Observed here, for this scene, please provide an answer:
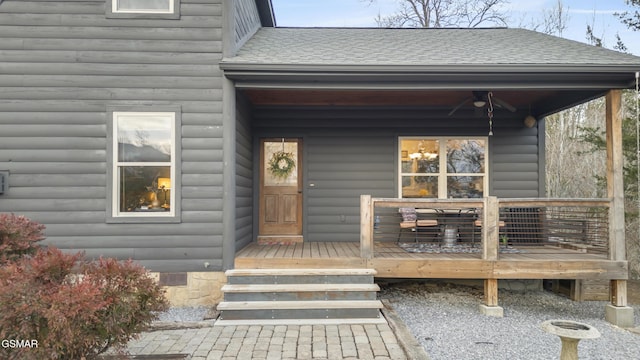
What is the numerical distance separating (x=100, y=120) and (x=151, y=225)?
4.94ft

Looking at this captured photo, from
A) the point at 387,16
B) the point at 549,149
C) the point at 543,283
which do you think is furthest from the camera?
the point at 387,16

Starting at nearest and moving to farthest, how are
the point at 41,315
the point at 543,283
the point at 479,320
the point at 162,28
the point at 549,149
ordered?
the point at 41,315 → the point at 479,320 → the point at 162,28 → the point at 543,283 → the point at 549,149

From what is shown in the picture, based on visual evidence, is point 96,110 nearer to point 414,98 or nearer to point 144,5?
point 144,5

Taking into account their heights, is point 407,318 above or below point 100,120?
below

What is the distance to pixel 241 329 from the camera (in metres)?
3.90

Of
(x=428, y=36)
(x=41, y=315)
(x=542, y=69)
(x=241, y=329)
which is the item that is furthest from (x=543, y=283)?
(x=41, y=315)

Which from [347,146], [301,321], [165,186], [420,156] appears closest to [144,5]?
[165,186]

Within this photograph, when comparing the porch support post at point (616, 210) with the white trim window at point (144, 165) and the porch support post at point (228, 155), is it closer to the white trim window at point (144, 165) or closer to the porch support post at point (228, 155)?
the porch support post at point (228, 155)

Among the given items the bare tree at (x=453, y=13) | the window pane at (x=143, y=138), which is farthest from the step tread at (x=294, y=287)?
the bare tree at (x=453, y=13)

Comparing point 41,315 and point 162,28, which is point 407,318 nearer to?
point 41,315

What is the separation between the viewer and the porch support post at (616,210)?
15.6ft

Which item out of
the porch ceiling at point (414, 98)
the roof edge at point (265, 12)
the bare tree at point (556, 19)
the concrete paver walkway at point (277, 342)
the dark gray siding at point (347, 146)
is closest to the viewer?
the concrete paver walkway at point (277, 342)

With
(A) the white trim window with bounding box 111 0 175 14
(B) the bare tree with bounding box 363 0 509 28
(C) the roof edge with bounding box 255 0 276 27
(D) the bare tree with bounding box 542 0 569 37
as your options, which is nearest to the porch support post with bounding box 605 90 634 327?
(A) the white trim window with bounding box 111 0 175 14

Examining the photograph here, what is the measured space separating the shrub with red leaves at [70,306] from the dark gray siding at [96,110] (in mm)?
1873
